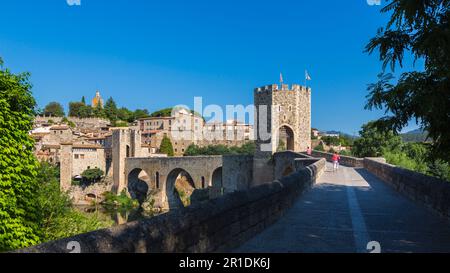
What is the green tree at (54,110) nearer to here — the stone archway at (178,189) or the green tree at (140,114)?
the green tree at (140,114)

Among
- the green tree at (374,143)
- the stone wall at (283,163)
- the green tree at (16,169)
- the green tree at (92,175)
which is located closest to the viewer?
the green tree at (16,169)

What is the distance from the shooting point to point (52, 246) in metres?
2.59

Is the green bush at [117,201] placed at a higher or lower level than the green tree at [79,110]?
lower

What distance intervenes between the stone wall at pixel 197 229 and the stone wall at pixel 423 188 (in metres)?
3.20

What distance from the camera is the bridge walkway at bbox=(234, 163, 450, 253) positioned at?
5086 mm

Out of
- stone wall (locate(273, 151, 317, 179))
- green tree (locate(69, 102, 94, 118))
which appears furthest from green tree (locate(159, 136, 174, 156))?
stone wall (locate(273, 151, 317, 179))

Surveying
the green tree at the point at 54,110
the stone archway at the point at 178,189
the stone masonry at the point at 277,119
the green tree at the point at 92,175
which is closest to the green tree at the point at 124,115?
the green tree at the point at 54,110

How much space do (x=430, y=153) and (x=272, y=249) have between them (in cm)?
419

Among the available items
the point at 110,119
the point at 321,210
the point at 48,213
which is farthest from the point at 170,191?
the point at 110,119

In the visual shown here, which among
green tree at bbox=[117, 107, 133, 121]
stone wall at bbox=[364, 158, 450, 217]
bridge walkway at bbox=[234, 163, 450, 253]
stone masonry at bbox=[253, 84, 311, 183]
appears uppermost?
green tree at bbox=[117, 107, 133, 121]

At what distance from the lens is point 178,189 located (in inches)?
2351

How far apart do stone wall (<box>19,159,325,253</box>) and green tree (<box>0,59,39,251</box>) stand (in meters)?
7.22

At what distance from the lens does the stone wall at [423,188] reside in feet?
23.0

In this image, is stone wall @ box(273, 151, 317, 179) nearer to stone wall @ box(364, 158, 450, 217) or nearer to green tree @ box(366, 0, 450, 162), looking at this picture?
stone wall @ box(364, 158, 450, 217)
